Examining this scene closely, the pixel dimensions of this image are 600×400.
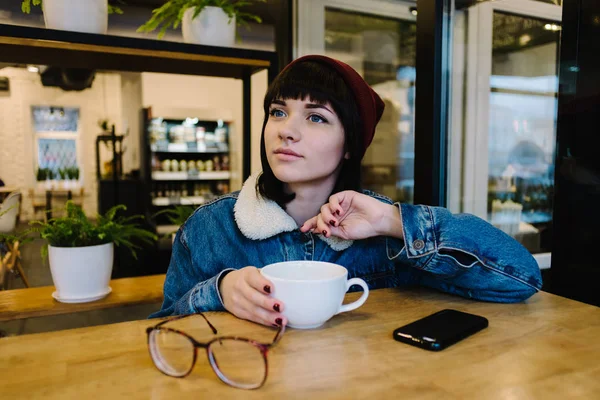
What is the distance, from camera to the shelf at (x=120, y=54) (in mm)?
1679

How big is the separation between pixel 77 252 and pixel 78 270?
0.07 m

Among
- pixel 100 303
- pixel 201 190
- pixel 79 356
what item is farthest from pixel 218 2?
pixel 201 190

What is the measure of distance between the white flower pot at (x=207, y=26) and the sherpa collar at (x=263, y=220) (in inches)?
43.7

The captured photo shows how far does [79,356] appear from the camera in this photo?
62 cm

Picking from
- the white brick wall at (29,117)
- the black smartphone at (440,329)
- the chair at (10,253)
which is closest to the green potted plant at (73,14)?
the chair at (10,253)

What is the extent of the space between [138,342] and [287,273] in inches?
9.9

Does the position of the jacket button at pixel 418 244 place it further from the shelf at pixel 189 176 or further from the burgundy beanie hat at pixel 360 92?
the shelf at pixel 189 176

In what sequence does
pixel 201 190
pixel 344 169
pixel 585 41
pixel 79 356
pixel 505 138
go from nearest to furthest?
1. pixel 79 356
2. pixel 585 41
3. pixel 344 169
4. pixel 505 138
5. pixel 201 190

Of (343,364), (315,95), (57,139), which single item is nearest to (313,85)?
(315,95)

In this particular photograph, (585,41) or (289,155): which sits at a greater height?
(585,41)

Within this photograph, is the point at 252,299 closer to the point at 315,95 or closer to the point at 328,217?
the point at 328,217

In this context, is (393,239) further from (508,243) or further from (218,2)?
(218,2)

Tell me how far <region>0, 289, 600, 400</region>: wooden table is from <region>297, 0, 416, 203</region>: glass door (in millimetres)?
2022

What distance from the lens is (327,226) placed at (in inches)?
38.7
